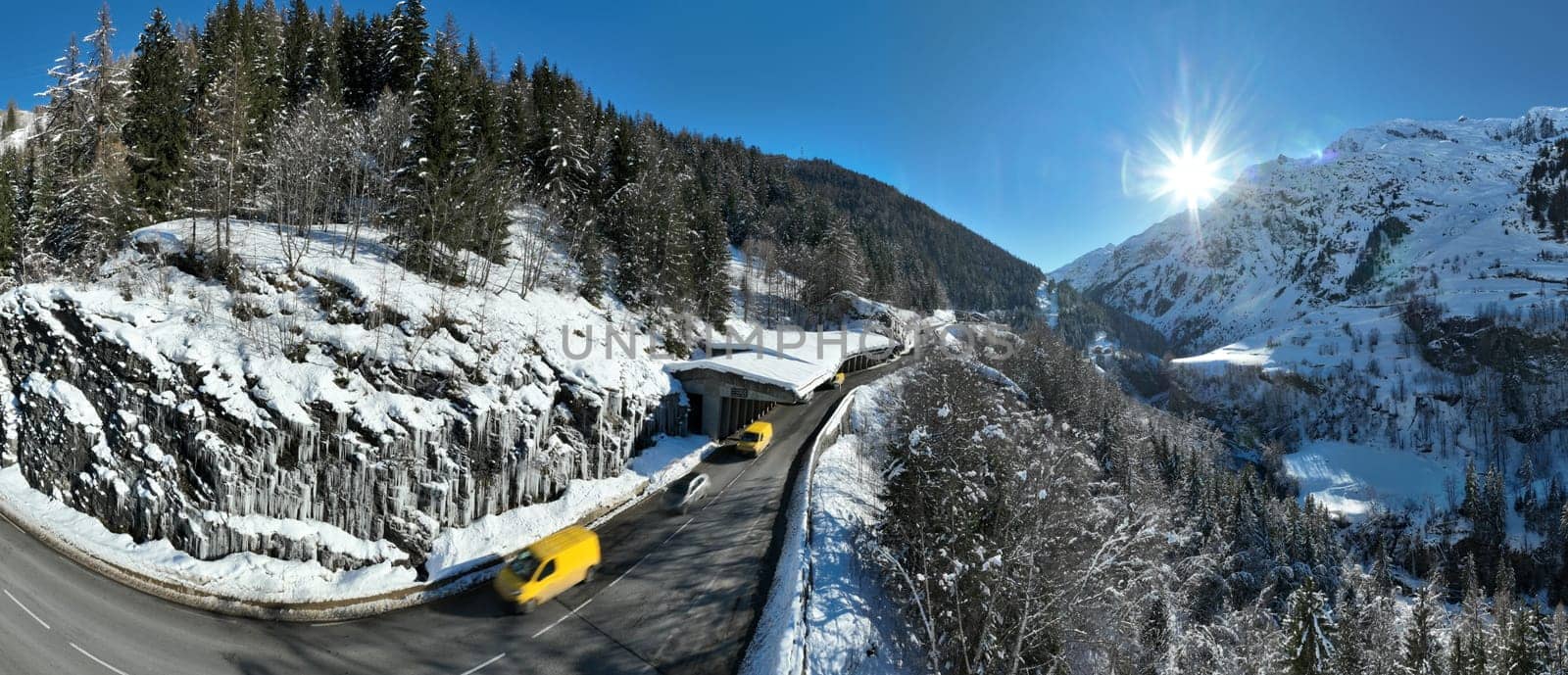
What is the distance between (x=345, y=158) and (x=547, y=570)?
101 feet

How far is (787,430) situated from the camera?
3353 cm

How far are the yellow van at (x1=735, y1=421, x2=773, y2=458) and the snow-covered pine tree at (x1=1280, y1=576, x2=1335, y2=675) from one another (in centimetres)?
2270

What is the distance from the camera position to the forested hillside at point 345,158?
27375mm

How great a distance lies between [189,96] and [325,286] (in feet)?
83.6

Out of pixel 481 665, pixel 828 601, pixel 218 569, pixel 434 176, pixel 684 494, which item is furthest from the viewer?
pixel 434 176

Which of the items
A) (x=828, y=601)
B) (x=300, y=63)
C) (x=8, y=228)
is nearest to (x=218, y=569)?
(x=828, y=601)

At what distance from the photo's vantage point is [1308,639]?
2177 centimetres

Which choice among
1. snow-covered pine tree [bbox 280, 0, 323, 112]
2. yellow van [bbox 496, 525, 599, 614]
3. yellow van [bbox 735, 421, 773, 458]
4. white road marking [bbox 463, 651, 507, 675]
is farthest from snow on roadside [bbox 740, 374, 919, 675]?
snow-covered pine tree [bbox 280, 0, 323, 112]

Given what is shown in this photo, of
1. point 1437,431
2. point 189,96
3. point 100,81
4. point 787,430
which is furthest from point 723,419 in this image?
point 1437,431

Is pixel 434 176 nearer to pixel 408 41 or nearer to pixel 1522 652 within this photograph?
pixel 408 41

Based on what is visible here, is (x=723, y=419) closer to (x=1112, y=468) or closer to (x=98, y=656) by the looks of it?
(x=98, y=656)

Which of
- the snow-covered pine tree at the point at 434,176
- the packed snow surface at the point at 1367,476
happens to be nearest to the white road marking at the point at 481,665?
the snow-covered pine tree at the point at 434,176

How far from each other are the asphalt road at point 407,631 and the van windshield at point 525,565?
3.05 feet

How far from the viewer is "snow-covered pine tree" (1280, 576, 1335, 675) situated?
A: 69.9ft
